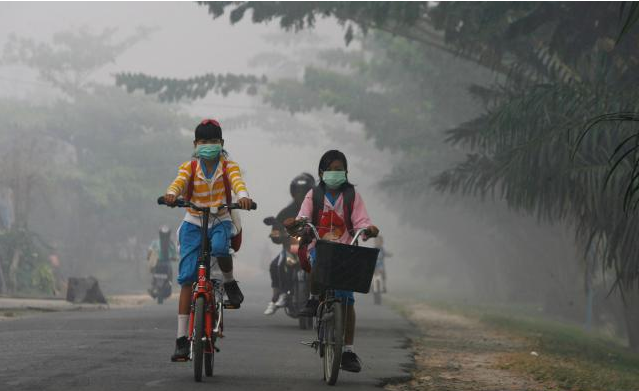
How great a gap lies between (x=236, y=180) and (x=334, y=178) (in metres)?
0.94

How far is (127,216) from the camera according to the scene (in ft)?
154

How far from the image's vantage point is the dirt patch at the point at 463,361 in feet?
32.3

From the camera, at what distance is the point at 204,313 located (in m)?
8.52

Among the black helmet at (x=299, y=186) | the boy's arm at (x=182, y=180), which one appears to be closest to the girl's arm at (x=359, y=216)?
the boy's arm at (x=182, y=180)

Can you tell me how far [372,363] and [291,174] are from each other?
12219 centimetres

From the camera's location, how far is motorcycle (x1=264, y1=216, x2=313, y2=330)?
568 inches

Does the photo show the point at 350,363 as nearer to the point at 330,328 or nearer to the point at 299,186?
the point at 330,328

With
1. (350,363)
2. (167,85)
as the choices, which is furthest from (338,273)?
(167,85)

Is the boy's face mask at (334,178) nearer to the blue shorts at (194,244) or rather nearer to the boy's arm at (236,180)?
the boy's arm at (236,180)

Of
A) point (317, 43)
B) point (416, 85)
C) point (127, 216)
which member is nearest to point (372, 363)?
point (416, 85)

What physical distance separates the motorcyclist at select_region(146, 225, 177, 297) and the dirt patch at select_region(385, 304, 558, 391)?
7606 millimetres

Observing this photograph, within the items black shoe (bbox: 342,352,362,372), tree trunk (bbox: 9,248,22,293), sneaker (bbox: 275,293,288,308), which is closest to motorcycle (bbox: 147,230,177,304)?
tree trunk (bbox: 9,248,22,293)

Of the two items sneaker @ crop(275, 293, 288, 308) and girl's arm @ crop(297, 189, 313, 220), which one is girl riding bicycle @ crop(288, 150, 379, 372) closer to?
girl's arm @ crop(297, 189, 313, 220)

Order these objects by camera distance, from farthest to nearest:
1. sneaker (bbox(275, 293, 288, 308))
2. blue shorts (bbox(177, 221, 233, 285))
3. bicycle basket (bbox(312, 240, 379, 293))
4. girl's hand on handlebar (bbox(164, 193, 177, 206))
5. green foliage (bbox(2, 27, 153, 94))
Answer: green foliage (bbox(2, 27, 153, 94)) → sneaker (bbox(275, 293, 288, 308)) → blue shorts (bbox(177, 221, 233, 285)) → bicycle basket (bbox(312, 240, 379, 293)) → girl's hand on handlebar (bbox(164, 193, 177, 206))
